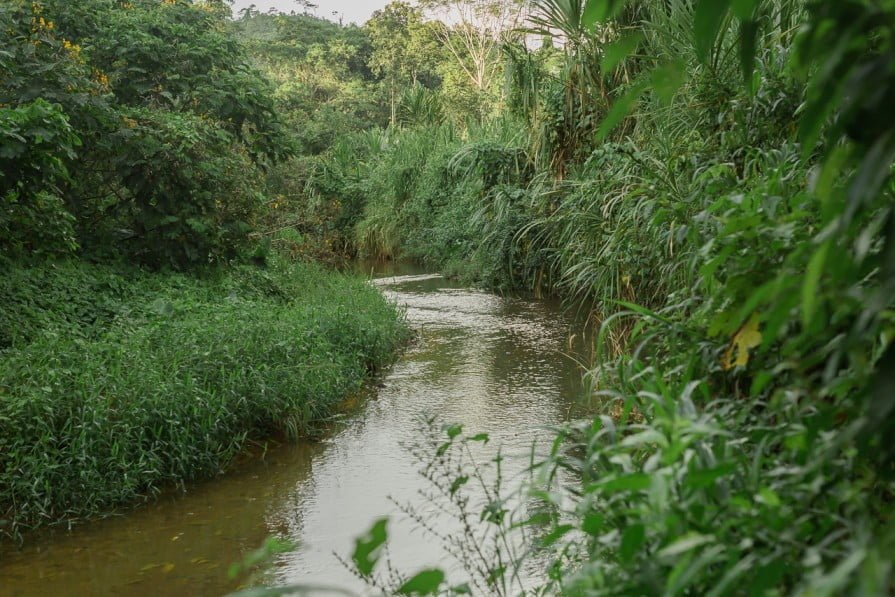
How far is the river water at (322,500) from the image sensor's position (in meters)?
3.89

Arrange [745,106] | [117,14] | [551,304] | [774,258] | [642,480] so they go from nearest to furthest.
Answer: [642,480] < [774,258] < [745,106] < [117,14] < [551,304]

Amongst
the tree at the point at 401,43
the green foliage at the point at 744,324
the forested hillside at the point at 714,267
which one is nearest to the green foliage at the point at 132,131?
the forested hillside at the point at 714,267

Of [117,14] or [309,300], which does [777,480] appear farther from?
[117,14]

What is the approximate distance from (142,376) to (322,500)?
4.57ft

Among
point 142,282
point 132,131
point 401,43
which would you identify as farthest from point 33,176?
point 401,43

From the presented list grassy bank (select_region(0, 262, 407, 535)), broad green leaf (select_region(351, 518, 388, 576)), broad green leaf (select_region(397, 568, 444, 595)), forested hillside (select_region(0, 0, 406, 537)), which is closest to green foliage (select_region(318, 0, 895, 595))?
broad green leaf (select_region(397, 568, 444, 595))

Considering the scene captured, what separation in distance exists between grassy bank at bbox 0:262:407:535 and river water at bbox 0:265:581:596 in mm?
197

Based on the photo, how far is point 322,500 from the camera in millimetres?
4730

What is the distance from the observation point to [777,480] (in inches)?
64.3

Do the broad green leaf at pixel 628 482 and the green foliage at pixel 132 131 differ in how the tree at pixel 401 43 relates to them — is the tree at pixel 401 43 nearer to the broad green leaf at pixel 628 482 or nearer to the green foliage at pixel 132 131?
the green foliage at pixel 132 131

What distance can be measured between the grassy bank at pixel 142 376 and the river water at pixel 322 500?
0.20 metres

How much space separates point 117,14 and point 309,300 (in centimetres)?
394

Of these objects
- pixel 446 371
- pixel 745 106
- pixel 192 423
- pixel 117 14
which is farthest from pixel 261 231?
pixel 745 106

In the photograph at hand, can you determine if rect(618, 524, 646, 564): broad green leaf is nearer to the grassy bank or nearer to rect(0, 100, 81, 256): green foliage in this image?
the grassy bank
